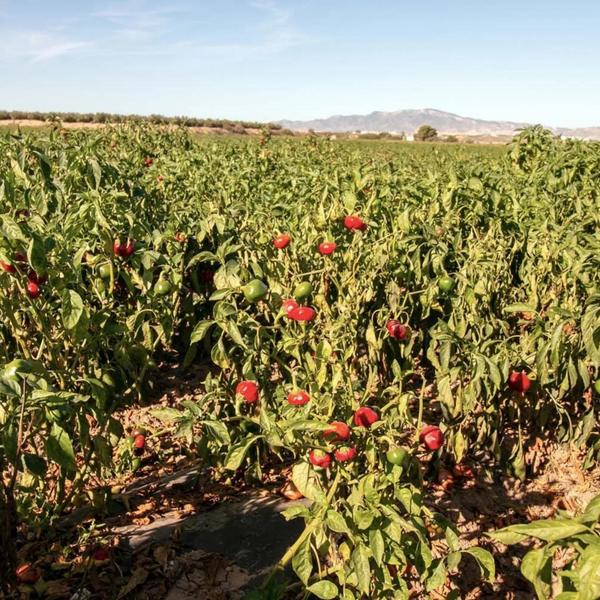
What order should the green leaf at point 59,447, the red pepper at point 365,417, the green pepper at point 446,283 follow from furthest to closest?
the green pepper at point 446,283, the red pepper at point 365,417, the green leaf at point 59,447

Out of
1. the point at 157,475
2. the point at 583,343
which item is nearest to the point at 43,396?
the point at 157,475

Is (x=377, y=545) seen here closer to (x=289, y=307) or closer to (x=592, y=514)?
(x=592, y=514)

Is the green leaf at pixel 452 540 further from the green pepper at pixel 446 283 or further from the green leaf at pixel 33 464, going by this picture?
the green pepper at pixel 446 283

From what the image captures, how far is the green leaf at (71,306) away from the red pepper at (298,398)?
0.94 meters

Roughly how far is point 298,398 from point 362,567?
74cm

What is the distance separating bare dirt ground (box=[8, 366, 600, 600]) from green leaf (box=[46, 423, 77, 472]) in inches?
30.6

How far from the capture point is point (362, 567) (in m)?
1.83

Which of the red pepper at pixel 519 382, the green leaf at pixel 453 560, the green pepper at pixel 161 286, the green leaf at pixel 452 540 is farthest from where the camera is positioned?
the green pepper at pixel 161 286

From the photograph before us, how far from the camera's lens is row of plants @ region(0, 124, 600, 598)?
6.82ft

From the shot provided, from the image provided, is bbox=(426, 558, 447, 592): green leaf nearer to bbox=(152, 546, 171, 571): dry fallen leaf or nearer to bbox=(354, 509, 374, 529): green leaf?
bbox=(354, 509, 374, 529): green leaf

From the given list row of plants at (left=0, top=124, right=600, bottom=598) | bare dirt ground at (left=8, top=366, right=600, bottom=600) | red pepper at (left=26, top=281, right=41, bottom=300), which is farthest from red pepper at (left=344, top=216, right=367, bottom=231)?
red pepper at (left=26, top=281, right=41, bottom=300)

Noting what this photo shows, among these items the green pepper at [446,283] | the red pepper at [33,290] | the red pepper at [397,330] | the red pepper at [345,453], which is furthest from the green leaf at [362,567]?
the green pepper at [446,283]

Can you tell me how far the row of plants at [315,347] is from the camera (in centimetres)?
208

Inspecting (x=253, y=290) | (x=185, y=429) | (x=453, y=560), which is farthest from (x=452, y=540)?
(x=253, y=290)
